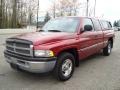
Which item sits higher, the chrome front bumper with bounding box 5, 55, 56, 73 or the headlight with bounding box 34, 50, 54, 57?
the headlight with bounding box 34, 50, 54, 57

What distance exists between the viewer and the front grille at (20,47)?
4670 mm

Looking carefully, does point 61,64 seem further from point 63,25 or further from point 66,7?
point 66,7

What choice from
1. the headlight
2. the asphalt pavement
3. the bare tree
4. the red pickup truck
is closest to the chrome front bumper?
the red pickup truck

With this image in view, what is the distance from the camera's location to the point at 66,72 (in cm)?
536

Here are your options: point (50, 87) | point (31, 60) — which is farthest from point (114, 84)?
point (31, 60)

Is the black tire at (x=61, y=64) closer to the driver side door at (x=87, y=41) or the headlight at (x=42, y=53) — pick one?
the headlight at (x=42, y=53)

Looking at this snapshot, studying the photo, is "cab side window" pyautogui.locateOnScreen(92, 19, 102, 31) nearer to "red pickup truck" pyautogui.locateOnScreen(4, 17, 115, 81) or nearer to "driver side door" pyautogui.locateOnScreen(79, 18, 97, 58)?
"driver side door" pyautogui.locateOnScreen(79, 18, 97, 58)

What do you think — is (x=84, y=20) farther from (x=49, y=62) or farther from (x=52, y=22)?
(x=49, y=62)

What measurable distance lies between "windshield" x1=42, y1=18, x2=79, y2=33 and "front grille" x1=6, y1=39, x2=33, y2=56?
139 cm

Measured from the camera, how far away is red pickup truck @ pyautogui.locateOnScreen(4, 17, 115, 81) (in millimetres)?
4633

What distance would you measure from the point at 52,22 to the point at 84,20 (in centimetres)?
115

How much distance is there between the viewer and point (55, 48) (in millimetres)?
4785

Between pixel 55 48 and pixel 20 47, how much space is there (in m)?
0.92

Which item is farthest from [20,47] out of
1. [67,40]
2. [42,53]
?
[67,40]
